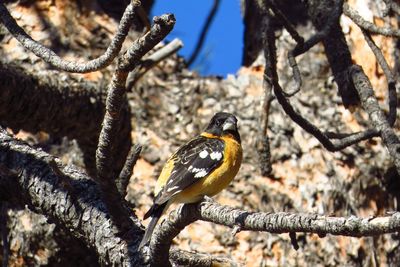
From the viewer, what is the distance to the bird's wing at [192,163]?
3.89m

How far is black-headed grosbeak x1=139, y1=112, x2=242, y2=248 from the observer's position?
12.7 ft

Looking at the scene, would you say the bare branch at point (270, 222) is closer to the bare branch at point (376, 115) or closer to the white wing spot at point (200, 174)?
the white wing spot at point (200, 174)

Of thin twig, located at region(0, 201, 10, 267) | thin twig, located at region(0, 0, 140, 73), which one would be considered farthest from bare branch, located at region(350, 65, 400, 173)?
thin twig, located at region(0, 201, 10, 267)

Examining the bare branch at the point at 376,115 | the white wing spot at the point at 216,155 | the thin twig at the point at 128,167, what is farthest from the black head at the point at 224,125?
the thin twig at the point at 128,167

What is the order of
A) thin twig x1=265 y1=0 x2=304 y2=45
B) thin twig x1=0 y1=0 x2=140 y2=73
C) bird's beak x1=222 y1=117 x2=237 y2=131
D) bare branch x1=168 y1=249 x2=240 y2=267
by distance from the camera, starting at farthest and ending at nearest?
bird's beak x1=222 y1=117 x2=237 y2=131 → thin twig x1=265 y1=0 x2=304 y2=45 → bare branch x1=168 y1=249 x2=240 y2=267 → thin twig x1=0 y1=0 x2=140 y2=73

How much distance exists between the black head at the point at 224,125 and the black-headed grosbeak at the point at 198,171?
74mm

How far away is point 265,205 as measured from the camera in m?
4.94

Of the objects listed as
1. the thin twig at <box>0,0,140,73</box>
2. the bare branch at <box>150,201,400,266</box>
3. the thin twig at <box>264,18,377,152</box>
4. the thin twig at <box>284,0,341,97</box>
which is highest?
the thin twig at <box>284,0,341,97</box>

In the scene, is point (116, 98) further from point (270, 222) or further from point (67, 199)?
point (67, 199)

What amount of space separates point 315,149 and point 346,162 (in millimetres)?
200

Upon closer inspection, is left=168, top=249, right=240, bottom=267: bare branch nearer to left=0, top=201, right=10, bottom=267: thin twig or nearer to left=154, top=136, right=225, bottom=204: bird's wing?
left=154, top=136, right=225, bottom=204: bird's wing

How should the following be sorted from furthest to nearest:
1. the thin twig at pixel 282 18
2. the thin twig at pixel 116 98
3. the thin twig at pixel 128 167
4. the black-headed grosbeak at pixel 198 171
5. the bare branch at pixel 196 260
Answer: the thin twig at pixel 282 18 < the black-headed grosbeak at pixel 198 171 < the bare branch at pixel 196 260 < the thin twig at pixel 128 167 < the thin twig at pixel 116 98

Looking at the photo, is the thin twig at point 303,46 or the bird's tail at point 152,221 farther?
the thin twig at point 303,46

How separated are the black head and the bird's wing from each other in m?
0.22
